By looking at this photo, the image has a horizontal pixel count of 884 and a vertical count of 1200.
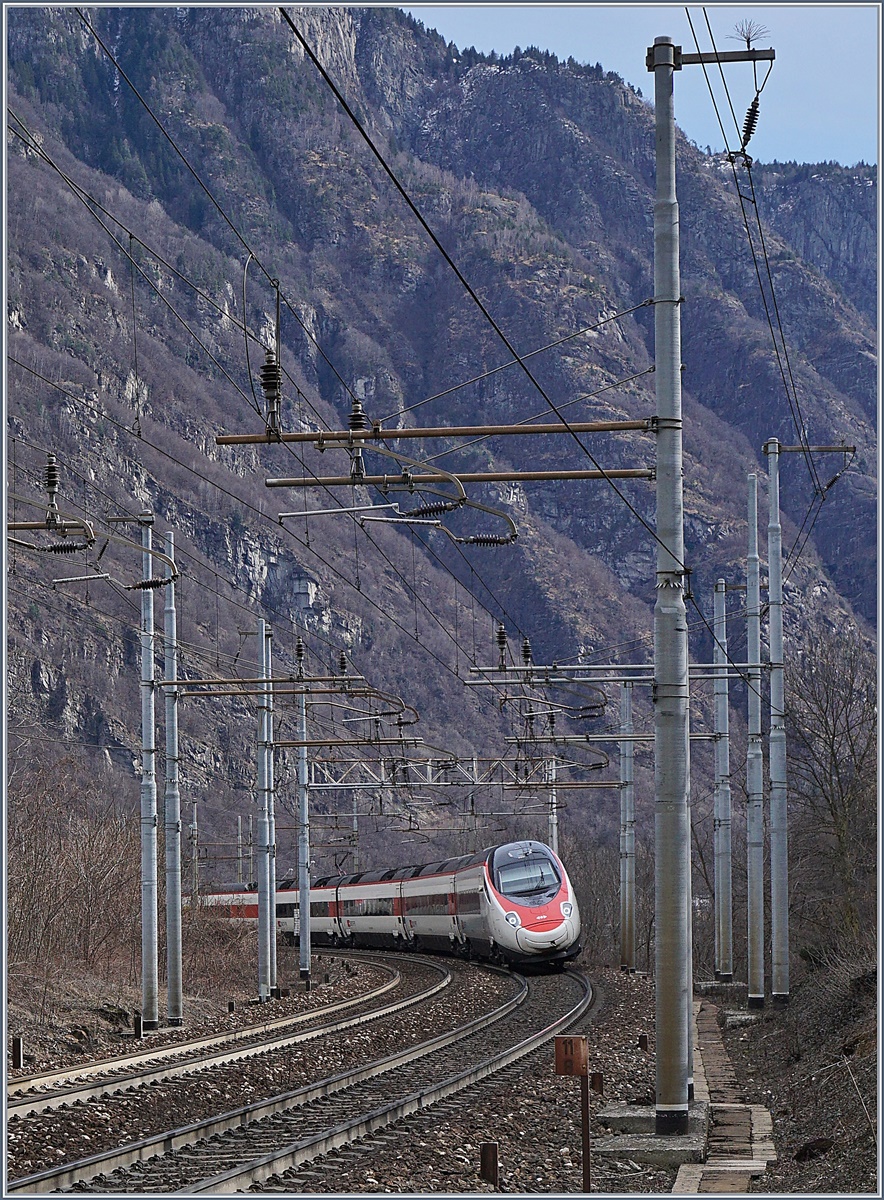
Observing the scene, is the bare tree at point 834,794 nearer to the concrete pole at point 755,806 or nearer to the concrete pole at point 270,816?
the concrete pole at point 755,806

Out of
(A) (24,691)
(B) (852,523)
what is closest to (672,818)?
(A) (24,691)

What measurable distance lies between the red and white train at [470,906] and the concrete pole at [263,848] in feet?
24.9

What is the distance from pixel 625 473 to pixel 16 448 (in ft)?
278

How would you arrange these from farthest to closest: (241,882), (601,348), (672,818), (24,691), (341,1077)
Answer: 1. (601,348)
2. (24,691)
3. (241,882)
4. (341,1077)
5. (672,818)

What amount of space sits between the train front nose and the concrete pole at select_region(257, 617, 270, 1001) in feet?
24.6

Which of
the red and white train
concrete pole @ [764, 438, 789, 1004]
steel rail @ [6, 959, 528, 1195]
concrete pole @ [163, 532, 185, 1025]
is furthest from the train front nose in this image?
steel rail @ [6, 959, 528, 1195]

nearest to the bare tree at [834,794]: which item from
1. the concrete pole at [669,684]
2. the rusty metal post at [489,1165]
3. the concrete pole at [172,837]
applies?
the concrete pole at [172,837]

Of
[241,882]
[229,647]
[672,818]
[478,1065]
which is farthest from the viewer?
[229,647]

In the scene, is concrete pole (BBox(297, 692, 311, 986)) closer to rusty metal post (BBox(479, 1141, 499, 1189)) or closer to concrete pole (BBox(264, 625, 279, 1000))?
concrete pole (BBox(264, 625, 279, 1000))

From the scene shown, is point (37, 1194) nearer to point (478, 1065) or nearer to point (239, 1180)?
point (239, 1180)

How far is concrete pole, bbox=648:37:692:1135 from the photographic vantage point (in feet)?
50.6

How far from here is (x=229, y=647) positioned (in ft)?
344

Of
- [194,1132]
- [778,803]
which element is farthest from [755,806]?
[194,1132]

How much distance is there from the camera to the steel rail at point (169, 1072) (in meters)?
17.8
